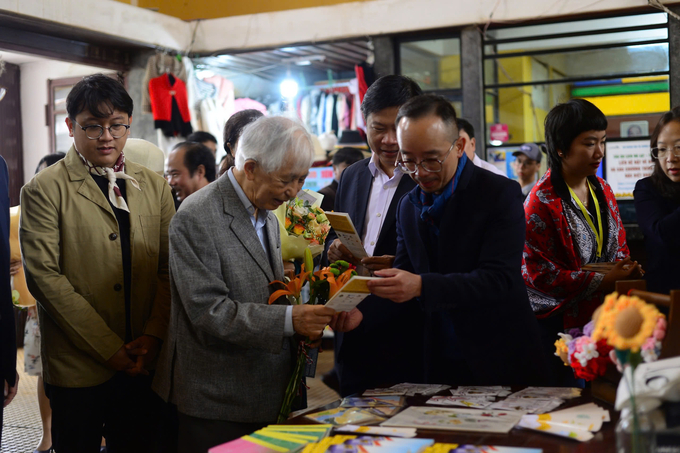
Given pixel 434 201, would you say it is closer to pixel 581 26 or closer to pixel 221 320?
pixel 221 320

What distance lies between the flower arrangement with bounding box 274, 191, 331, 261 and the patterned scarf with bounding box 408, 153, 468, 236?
0.52 meters

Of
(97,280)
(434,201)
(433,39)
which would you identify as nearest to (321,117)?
(433,39)

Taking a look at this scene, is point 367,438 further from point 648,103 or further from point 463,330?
point 648,103

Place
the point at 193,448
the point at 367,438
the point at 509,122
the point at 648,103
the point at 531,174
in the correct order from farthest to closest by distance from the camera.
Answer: the point at 509,122
the point at 648,103
the point at 531,174
the point at 193,448
the point at 367,438

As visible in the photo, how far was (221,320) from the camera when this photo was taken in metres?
1.95

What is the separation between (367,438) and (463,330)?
2.28 ft

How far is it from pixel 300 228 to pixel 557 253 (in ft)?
3.37

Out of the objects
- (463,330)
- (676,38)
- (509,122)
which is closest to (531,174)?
(509,122)

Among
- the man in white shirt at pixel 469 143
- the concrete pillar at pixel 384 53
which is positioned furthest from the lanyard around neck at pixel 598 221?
the concrete pillar at pixel 384 53

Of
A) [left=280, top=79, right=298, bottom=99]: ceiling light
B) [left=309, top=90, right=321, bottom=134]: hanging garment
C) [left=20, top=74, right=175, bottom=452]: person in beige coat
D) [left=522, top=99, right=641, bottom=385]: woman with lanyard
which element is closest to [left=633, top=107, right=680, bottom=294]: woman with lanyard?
[left=522, top=99, right=641, bottom=385]: woman with lanyard

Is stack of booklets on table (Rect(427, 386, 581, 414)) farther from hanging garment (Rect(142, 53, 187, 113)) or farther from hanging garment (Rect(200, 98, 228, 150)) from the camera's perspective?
hanging garment (Rect(142, 53, 187, 113))

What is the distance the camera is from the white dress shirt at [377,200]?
9.01 ft

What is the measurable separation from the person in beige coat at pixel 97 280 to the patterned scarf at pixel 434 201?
102cm

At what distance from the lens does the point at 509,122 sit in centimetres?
715
